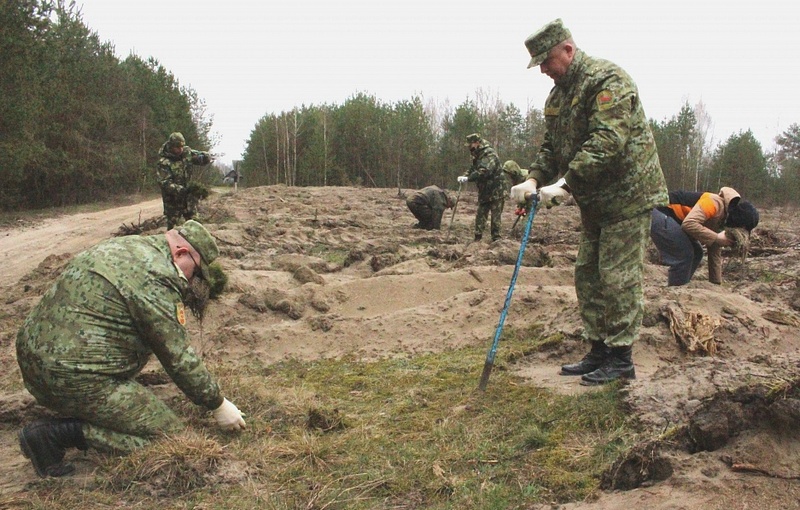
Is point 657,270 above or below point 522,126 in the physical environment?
below

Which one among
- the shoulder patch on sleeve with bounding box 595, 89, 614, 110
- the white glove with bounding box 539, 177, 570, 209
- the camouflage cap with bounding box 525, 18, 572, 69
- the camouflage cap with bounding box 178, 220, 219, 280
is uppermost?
the camouflage cap with bounding box 525, 18, 572, 69

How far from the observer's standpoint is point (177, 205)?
35.7ft

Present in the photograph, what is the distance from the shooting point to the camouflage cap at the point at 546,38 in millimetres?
3834

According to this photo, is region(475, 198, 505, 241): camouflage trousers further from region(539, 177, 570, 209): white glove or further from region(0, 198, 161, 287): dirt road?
region(539, 177, 570, 209): white glove

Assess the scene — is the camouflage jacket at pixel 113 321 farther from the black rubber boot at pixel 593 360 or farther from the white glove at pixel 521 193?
the black rubber boot at pixel 593 360

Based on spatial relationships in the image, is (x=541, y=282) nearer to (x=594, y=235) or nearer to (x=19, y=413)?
(x=594, y=235)

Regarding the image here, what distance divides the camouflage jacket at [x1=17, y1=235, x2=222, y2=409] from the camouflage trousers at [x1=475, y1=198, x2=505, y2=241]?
889cm

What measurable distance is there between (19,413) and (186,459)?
1.54 metres

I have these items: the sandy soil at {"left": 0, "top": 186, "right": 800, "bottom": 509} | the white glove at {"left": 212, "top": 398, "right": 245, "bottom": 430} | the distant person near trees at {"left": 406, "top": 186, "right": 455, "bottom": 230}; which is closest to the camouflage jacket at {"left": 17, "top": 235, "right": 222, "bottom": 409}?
the white glove at {"left": 212, "top": 398, "right": 245, "bottom": 430}

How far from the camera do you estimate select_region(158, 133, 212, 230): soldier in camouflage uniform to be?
10648mm

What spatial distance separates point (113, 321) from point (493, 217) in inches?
358

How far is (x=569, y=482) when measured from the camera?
278 cm

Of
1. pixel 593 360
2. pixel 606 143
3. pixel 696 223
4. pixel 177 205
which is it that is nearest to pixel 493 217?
pixel 177 205

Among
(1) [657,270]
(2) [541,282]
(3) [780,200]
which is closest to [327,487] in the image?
(2) [541,282]
